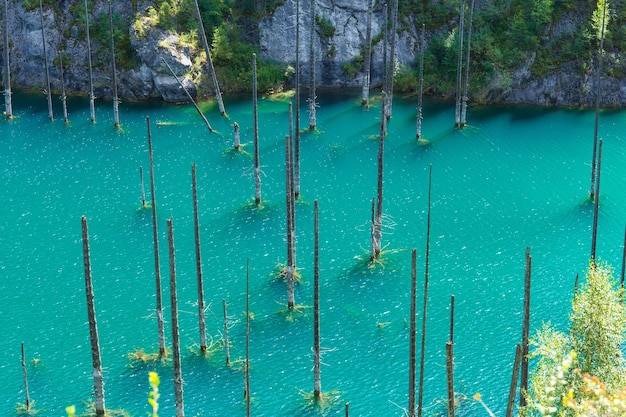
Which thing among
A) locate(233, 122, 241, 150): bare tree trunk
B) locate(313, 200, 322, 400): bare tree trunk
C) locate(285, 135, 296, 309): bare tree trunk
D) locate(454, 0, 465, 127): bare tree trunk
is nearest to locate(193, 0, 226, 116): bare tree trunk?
locate(233, 122, 241, 150): bare tree trunk

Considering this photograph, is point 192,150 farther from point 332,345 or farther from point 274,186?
point 332,345

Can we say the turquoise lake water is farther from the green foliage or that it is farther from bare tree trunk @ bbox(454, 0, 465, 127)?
the green foliage

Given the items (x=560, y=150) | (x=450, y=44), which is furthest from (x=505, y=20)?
(x=560, y=150)

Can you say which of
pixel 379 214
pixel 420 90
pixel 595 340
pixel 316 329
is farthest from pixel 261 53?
pixel 595 340

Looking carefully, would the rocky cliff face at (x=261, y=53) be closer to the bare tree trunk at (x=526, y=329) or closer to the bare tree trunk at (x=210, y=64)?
the bare tree trunk at (x=210, y=64)

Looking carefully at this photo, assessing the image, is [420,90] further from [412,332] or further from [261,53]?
[412,332]

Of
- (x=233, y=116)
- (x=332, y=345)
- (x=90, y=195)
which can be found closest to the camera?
(x=332, y=345)

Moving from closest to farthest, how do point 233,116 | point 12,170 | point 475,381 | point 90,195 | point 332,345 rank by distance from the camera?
point 475,381, point 332,345, point 90,195, point 12,170, point 233,116
